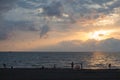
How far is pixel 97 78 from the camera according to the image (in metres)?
38.6

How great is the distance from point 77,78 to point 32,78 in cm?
569

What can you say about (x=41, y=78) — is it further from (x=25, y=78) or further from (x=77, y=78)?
(x=77, y=78)

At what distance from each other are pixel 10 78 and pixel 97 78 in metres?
11.0

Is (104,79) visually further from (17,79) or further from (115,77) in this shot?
(17,79)

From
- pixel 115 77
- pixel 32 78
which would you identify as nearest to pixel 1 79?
pixel 32 78

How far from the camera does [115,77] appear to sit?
3972 cm

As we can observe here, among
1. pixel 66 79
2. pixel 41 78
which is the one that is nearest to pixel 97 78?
pixel 66 79

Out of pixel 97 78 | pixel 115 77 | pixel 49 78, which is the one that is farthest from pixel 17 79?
pixel 115 77

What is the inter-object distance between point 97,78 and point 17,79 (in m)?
10.0

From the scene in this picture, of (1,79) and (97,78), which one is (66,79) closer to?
(97,78)

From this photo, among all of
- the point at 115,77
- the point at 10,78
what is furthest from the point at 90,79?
the point at 10,78

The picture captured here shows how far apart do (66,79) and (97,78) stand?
3992 millimetres

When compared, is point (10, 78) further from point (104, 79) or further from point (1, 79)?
point (104, 79)

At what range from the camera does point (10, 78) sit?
38594 mm
